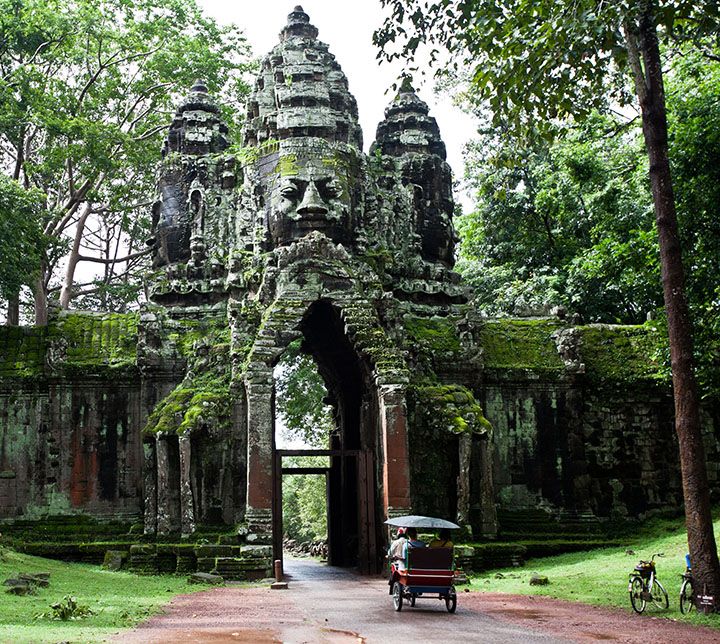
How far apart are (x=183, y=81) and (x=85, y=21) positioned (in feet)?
12.4

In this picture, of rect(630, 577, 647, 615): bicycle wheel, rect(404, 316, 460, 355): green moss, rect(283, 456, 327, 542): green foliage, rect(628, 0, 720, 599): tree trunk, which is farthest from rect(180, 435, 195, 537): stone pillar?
rect(283, 456, 327, 542): green foliage

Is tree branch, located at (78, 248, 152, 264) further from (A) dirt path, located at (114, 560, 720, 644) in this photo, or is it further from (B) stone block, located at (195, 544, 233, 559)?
(A) dirt path, located at (114, 560, 720, 644)

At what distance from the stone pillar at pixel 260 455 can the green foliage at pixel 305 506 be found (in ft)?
78.2

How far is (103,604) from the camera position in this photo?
1338 centimetres

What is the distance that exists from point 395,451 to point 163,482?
5.16 meters

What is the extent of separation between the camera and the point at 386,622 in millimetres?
12375

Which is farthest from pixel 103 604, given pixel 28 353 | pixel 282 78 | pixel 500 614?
pixel 282 78

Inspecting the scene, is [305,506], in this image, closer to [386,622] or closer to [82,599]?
[82,599]

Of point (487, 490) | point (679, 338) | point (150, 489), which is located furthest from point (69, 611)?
point (487, 490)

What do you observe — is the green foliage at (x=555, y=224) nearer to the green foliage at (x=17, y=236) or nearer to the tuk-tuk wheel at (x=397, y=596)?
the green foliage at (x=17, y=236)

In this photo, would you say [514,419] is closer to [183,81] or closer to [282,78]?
[282,78]

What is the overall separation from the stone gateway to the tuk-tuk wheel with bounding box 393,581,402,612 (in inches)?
215

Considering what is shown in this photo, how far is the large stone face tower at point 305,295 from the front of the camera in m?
20.7

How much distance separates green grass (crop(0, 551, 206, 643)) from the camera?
10.2m
